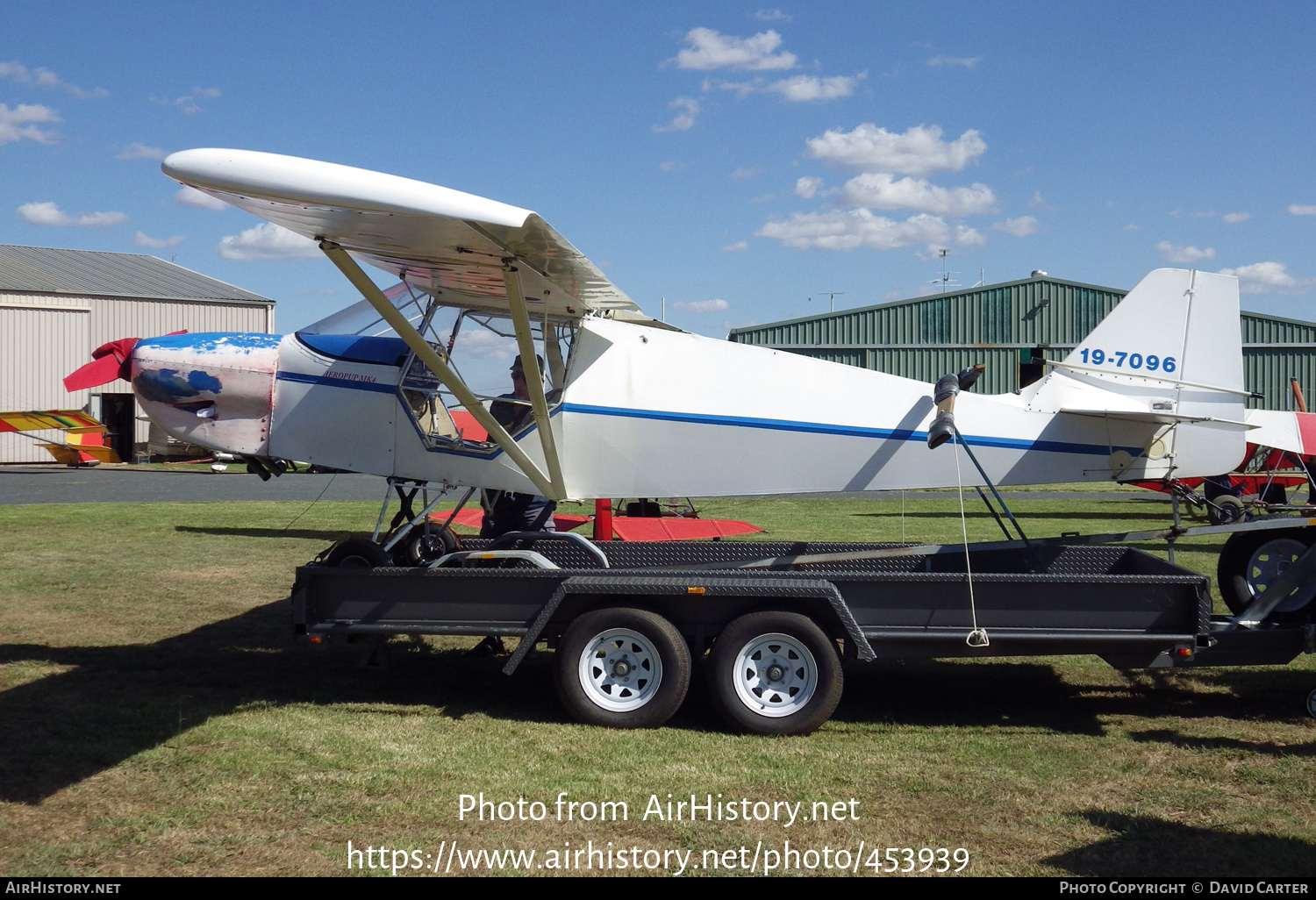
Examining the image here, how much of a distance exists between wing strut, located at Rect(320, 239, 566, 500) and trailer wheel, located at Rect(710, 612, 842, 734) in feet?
5.62

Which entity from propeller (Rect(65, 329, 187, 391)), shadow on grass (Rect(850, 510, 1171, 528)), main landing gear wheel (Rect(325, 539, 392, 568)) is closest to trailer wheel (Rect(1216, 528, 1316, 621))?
main landing gear wheel (Rect(325, 539, 392, 568))

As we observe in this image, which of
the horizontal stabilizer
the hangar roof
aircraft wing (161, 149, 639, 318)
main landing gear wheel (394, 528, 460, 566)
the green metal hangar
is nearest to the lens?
aircraft wing (161, 149, 639, 318)

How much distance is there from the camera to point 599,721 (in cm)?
577

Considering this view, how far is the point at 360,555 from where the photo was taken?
6.79 metres

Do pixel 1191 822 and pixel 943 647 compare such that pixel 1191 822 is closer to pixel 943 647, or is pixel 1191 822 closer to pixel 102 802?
pixel 943 647

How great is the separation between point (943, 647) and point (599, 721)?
1.98 m

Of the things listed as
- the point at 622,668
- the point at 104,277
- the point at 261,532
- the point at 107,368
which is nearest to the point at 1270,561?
the point at 622,668

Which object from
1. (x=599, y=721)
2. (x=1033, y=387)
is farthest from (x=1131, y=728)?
(x=599, y=721)

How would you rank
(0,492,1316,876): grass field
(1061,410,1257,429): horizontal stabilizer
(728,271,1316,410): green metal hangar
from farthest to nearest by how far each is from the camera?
(728,271,1316,410): green metal hangar < (1061,410,1257,429): horizontal stabilizer < (0,492,1316,876): grass field

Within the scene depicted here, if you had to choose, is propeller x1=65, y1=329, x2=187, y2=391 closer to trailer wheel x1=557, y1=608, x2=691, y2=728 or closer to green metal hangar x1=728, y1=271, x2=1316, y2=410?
trailer wheel x1=557, y1=608, x2=691, y2=728

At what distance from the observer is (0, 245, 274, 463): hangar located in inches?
1420

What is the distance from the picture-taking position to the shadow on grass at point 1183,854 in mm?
3900

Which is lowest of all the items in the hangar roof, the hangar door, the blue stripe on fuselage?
the blue stripe on fuselage

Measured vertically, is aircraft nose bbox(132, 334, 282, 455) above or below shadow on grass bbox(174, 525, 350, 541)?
above
